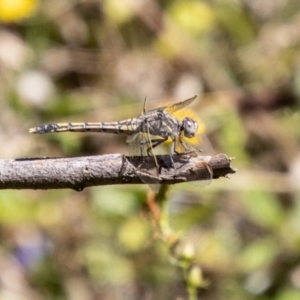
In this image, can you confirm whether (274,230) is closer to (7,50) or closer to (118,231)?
(118,231)

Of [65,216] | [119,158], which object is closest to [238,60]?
[65,216]

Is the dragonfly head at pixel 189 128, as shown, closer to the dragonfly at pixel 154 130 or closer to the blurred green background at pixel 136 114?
the dragonfly at pixel 154 130

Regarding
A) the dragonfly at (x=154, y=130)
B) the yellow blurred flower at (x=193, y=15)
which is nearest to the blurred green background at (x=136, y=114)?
the yellow blurred flower at (x=193, y=15)

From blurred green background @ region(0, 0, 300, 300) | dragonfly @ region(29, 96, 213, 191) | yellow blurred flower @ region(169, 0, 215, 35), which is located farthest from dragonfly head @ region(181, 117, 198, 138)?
yellow blurred flower @ region(169, 0, 215, 35)

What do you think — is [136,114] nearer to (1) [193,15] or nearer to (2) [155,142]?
(1) [193,15]

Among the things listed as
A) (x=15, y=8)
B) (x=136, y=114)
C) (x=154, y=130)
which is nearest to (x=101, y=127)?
(x=154, y=130)

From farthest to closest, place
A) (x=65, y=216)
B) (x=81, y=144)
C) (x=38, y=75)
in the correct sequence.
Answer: (x=38, y=75) < (x=81, y=144) < (x=65, y=216)

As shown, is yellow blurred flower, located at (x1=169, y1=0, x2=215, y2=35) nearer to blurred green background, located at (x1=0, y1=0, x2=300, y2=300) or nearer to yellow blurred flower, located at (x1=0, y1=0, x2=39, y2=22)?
blurred green background, located at (x1=0, y1=0, x2=300, y2=300)
